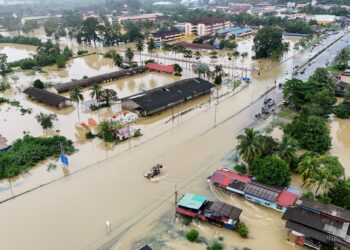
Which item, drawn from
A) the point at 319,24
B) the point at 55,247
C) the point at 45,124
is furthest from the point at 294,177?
the point at 319,24

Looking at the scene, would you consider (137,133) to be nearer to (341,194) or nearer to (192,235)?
(192,235)

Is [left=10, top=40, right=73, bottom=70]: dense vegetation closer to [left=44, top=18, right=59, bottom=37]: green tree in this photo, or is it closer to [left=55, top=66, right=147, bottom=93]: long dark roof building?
[left=55, top=66, right=147, bottom=93]: long dark roof building

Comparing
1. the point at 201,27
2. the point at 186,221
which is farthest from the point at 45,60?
the point at 186,221

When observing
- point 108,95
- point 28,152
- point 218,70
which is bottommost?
point 28,152

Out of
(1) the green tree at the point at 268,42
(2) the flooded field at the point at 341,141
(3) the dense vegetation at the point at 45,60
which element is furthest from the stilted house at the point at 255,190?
(3) the dense vegetation at the point at 45,60

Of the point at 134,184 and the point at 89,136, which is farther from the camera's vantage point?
the point at 89,136

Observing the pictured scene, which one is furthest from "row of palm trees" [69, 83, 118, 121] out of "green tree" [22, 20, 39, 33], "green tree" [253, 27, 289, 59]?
"green tree" [22, 20, 39, 33]

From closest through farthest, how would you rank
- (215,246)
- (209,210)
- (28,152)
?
(215,246) → (209,210) → (28,152)

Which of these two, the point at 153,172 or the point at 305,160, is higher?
the point at 305,160
